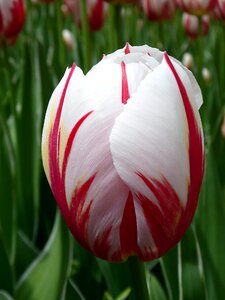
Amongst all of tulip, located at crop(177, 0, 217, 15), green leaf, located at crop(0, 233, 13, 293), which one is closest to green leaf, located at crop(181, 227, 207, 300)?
green leaf, located at crop(0, 233, 13, 293)

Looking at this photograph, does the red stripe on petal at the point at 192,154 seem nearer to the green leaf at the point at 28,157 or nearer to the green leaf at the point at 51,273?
the green leaf at the point at 51,273

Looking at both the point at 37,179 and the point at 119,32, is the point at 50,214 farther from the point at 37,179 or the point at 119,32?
the point at 119,32

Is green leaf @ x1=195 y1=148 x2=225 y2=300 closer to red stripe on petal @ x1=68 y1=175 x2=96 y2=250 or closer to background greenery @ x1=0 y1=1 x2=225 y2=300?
background greenery @ x1=0 y1=1 x2=225 y2=300

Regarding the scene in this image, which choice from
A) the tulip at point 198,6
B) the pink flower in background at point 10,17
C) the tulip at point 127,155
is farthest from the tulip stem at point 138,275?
the tulip at point 198,6

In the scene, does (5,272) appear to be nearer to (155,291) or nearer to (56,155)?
(155,291)

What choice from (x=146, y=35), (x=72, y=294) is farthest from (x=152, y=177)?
(x=146, y=35)
